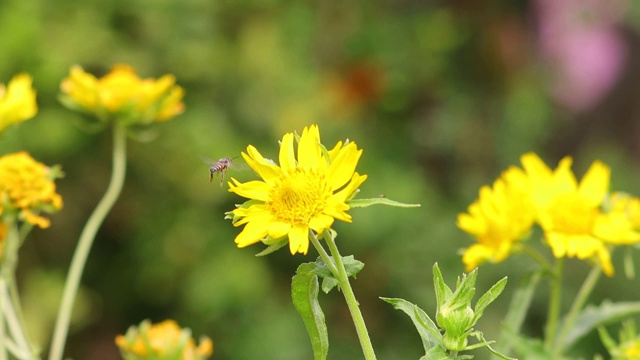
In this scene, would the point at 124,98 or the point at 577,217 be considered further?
the point at 124,98

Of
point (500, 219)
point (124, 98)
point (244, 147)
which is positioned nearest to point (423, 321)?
point (500, 219)

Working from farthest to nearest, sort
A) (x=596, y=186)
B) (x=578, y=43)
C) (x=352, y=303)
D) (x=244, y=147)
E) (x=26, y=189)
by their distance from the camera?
(x=578, y=43) → (x=244, y=147) → (x=596, y=186) → (x=26, y=189) → (x=352, y=303)

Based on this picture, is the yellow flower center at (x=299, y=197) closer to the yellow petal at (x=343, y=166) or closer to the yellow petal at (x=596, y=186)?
the yellow petal at (x=343, y=166)

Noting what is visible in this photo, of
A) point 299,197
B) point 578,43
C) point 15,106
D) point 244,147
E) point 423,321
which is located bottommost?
point 423,321

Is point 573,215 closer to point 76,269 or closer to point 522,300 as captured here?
point 522,300

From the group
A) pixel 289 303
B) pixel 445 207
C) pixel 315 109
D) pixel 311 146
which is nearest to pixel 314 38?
pixel 315 109

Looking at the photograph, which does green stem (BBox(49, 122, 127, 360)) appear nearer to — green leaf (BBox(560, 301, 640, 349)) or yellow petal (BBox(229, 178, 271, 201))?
yellow petal (BBox(229, 178, 271, 201))

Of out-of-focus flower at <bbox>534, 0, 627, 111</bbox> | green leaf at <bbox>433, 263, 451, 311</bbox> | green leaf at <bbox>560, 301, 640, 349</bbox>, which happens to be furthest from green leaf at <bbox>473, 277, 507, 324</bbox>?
out-of-focus flower at <bbox>534, 0, 627, 111</bbox>
